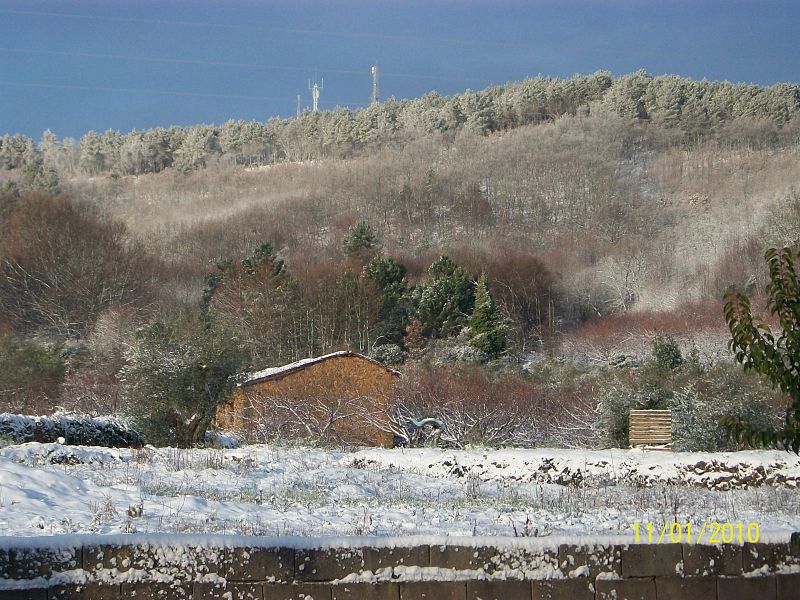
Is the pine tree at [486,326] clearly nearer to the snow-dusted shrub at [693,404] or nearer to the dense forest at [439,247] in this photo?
the dense forest at [439,247]

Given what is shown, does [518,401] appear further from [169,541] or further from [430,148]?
[430,148]

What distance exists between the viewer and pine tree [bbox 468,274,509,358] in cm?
5047

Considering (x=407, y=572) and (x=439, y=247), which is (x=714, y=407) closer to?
(x=407, y=572)

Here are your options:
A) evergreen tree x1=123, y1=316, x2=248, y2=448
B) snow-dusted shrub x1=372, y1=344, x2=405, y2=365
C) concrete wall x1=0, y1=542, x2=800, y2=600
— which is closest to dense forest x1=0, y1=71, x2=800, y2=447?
evergreen tree x1=123, y1=316, x2=248, y2=448

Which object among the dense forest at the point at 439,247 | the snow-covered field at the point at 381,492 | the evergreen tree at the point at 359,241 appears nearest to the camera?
the snow-covered field at the point at 381,492

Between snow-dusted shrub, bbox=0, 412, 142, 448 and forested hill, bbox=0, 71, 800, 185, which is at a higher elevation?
forested hill, bbox=0, 71, 800, 185

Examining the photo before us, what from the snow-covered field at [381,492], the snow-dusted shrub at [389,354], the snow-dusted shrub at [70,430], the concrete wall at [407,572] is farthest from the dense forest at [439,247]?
the concrete wall at [407,572]

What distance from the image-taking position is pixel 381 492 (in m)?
11.0

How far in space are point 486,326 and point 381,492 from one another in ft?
138

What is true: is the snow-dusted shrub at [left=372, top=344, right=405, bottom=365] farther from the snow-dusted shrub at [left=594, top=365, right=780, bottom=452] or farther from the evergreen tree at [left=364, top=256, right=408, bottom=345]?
the snow-dusted shrub at [left=594, top=365, right=780, bottom=452]

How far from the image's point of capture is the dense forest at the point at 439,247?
107ft

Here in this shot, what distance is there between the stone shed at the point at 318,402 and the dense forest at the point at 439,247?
5.63 feet

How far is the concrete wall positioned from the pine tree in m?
43.3

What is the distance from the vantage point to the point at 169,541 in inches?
221
